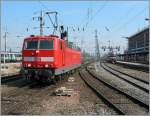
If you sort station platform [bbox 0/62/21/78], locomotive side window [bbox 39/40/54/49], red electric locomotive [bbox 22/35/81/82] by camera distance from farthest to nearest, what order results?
station platform [bbox 0/62/21/78] → locomotive side window [bbox 39/40/54/49] → red electric locomotive [bbox 22/35/81/82]

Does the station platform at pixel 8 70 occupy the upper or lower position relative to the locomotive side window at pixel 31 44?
lower

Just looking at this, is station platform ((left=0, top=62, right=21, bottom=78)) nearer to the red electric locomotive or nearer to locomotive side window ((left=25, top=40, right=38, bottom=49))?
locomotive side window ((left=25, top=40, right=38, bottom=49))

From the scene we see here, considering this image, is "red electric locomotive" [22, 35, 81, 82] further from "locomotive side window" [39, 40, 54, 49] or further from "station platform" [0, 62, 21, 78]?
"station platform" [0, 62, 21, 78]

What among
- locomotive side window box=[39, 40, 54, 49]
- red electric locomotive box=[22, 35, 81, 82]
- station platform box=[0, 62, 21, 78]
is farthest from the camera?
station platform box=[0, 62, 21, 78]

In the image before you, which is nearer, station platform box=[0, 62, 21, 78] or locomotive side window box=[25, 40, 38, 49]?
locomotive side window box=[25, 40, 38, 49]

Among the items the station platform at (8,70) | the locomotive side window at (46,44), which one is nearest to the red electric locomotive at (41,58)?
the locomotive side window at (46,44)

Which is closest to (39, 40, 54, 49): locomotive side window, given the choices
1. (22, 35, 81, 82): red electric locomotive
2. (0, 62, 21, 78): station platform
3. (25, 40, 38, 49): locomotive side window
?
(22, 35, 81, 82): red electric locomotive

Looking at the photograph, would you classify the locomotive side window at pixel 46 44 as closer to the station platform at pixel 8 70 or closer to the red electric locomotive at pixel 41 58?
the red electric locomotive at pixel 41 58

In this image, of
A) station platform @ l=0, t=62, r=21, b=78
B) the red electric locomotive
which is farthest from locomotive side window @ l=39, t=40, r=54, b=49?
station platform @ l=0, t=62, r=21, b=78

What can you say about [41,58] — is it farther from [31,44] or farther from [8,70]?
[8,70]

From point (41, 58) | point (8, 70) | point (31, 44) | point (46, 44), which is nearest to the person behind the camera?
point (41, 58)

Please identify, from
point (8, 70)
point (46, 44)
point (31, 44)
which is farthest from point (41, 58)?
point (8, 70)

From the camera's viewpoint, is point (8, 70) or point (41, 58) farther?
point (8, 70)

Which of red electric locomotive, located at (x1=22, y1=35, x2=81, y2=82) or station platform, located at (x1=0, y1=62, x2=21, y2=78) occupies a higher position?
red electric locomotive, located at (x1=22, y1=35, x2=81, y2=82)
